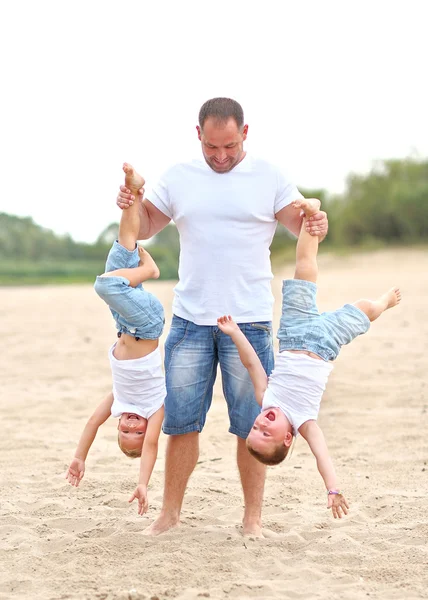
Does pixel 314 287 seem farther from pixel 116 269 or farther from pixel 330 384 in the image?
pixel 330 384

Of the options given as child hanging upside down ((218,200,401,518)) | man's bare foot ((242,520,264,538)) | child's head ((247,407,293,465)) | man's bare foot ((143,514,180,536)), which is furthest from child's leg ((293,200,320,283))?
man's bare foot ((143,514,180,536))

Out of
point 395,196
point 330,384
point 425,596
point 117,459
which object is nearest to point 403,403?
point 330,384

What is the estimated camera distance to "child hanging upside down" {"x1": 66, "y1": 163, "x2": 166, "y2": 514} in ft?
13.6

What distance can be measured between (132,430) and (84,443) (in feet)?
1.06

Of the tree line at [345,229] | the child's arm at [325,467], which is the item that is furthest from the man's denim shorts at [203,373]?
the tree line at [345,229]

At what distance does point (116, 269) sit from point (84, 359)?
242 inches

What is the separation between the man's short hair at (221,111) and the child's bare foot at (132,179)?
392 millimetres

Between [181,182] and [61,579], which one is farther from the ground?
[181,182]

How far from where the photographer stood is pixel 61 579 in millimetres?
3795

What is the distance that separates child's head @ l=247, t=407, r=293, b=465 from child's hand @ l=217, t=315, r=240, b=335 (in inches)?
17.5


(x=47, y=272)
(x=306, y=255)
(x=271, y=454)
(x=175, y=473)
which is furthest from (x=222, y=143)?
(x=47, y=272)

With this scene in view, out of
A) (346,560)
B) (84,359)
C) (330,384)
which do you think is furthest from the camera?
(84,359)

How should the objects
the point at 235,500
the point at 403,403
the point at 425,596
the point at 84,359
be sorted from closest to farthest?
the point at 425,596 → the point at 235,500 → the point at 403,403 → the point at 84,359

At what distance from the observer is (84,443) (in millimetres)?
4457
